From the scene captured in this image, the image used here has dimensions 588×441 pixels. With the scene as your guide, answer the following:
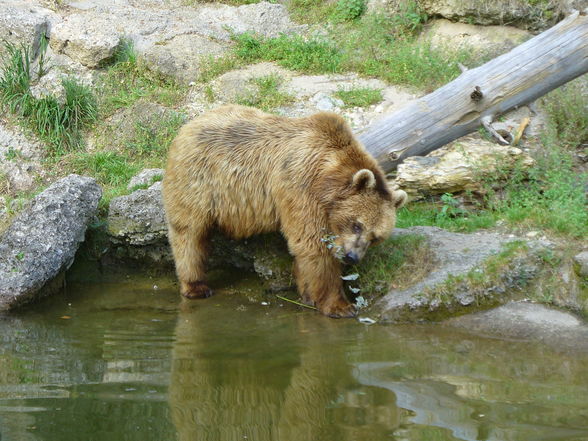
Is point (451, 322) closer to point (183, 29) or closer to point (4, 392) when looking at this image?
point (4, 392)

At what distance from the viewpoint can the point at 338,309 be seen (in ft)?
22.5

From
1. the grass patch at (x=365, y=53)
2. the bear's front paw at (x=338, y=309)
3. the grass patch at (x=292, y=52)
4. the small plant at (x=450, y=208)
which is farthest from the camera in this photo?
the grass patch at (x=292, y=52)

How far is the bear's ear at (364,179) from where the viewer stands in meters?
6.54

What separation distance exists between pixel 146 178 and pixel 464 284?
4110 millimetres

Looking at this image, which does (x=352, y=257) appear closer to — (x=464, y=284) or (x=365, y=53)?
(x=464, y=284)

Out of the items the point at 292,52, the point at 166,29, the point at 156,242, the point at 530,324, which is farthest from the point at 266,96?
the point at 530,324

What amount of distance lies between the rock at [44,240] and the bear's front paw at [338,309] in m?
2.65

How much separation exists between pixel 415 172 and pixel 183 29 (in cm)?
539

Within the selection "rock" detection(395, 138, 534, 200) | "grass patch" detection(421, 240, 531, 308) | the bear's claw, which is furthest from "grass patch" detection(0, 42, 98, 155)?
"grass patch" detection(421, 240, 531, 308)

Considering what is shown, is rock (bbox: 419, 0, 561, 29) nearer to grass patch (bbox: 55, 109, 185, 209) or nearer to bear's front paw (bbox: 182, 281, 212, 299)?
grass patch (bbox: 55, 109, 185, 209)

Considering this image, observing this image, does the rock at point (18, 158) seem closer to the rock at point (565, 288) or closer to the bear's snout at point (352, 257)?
the bear's snout at point (352, 257)

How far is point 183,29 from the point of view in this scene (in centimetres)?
1201

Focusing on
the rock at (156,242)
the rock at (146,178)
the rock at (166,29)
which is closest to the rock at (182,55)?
the rock at (166,29)

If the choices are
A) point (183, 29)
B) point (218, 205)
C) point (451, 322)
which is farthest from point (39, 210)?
point (183, 29)
